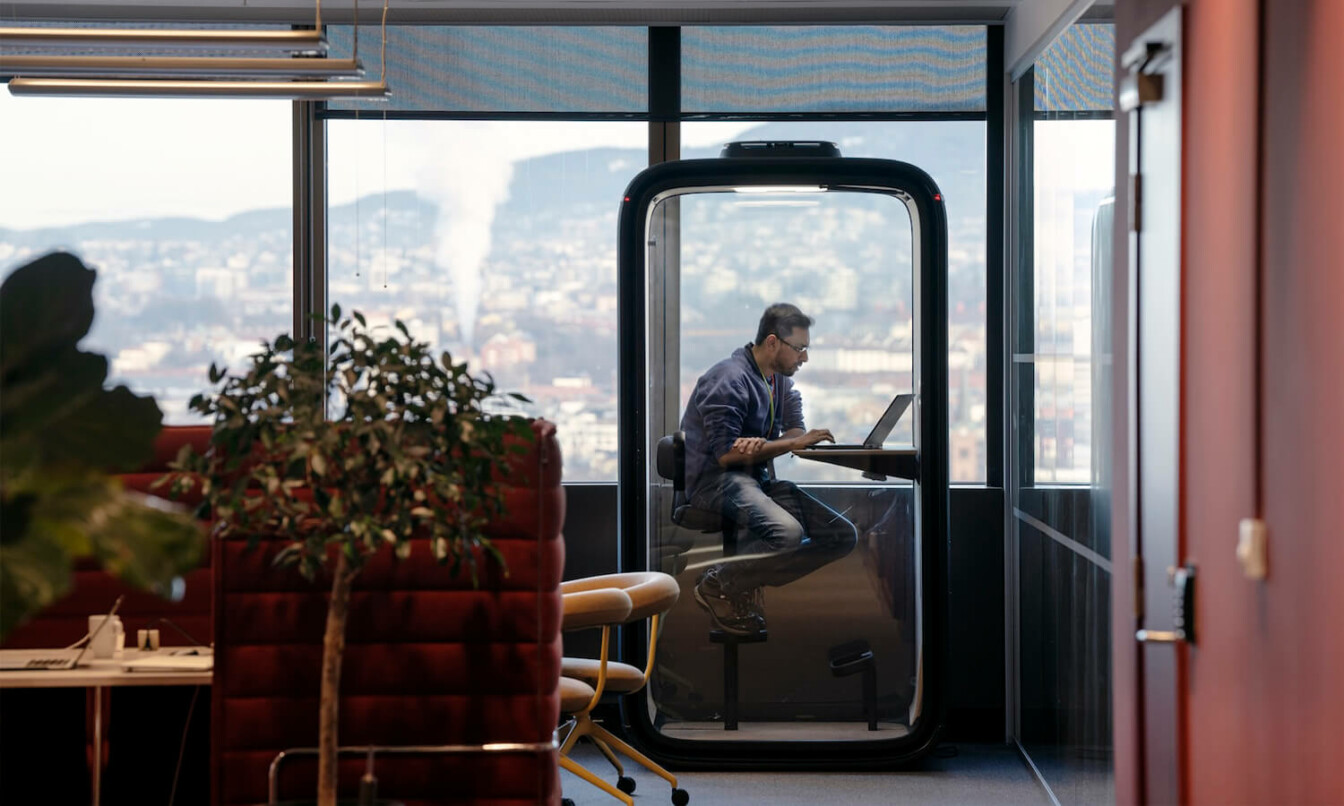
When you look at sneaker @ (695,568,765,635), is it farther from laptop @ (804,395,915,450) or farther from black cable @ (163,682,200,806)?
black cable @ (163,682,200,806)

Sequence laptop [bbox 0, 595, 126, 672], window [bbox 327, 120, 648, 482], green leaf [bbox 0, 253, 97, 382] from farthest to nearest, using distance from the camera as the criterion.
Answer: window [bbox 327, 120, 648, 482] < laptop [bbox 0, 595, 126, 672] < green leaf [bbox 0, 253, 97, 382]

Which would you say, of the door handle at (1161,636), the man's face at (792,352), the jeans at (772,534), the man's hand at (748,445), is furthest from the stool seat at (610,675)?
the door handle at (1161,636)

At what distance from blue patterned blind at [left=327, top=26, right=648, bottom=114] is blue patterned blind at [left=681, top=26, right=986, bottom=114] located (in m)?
0.27

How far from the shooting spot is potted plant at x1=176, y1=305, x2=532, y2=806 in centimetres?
242

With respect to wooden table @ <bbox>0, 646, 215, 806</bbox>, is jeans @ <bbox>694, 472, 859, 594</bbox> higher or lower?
higher

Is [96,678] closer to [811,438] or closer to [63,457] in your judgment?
[63,457]

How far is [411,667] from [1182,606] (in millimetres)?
1668

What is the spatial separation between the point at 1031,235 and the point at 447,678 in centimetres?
281

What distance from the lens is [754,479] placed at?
15.3ft

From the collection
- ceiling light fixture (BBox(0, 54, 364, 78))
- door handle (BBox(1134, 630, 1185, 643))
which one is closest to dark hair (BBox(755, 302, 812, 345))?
ceiling light fixture (BBox(0, 54, 364, 78))

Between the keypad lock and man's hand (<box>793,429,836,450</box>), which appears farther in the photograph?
man's hand (<box>793,429,836,450</box>)

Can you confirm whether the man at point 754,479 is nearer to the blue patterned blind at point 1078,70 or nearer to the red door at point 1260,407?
the blue patterned blind at point 1078,70

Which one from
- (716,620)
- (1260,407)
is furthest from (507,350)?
(1260,407)

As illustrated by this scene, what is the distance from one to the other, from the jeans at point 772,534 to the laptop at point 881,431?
0.79 ft
